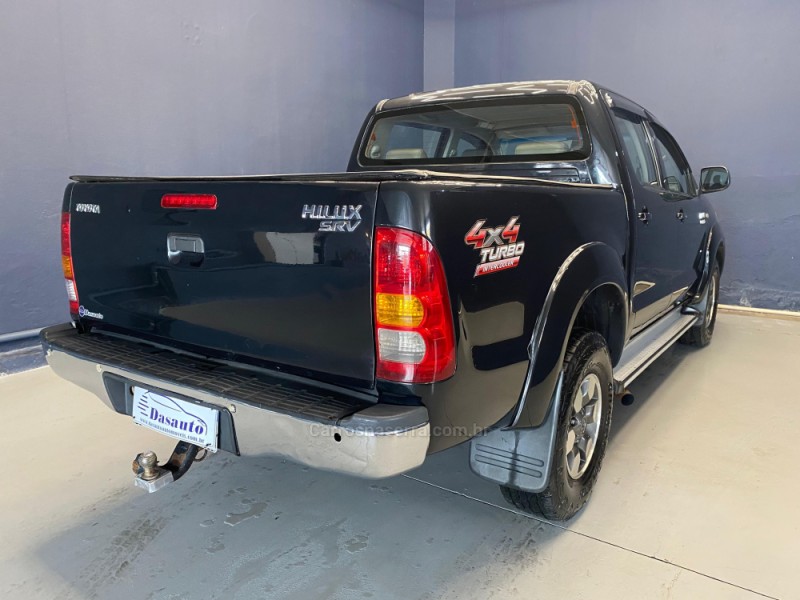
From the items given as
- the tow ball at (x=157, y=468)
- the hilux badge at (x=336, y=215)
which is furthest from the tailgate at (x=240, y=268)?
the tow ball at (x=157, y=468)

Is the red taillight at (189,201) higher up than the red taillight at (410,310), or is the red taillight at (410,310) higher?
the red taillight at (189,201)

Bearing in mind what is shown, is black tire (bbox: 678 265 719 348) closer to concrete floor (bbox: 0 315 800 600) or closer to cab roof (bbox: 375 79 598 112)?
concrete floor (bbox: 0 315 800 600)

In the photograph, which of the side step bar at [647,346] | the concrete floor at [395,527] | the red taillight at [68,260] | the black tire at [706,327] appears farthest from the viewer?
the black tire at [706,327]

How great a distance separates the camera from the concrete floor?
1.83 meters

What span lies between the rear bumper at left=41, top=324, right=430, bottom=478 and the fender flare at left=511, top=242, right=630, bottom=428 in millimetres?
474

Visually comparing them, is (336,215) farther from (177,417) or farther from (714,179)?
(714,179)

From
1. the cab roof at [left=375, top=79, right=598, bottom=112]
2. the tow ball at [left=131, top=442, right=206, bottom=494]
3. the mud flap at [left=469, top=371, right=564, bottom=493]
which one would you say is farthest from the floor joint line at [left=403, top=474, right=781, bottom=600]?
the cab roof at [left=375, top=79, right=598, bottom=112]

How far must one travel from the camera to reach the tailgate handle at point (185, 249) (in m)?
1.72

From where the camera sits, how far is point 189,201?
1721 millimetres

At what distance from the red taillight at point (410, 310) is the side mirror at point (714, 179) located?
10.2 ft

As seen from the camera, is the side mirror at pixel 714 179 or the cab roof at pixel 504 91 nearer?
the cab roof at pixel 504 91

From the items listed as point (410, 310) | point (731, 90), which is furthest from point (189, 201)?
point (731, 90)

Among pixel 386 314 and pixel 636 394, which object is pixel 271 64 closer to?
pixel 636 394

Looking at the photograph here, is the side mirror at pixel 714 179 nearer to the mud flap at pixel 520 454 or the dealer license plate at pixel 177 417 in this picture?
the mud flap at pixel 520 454
